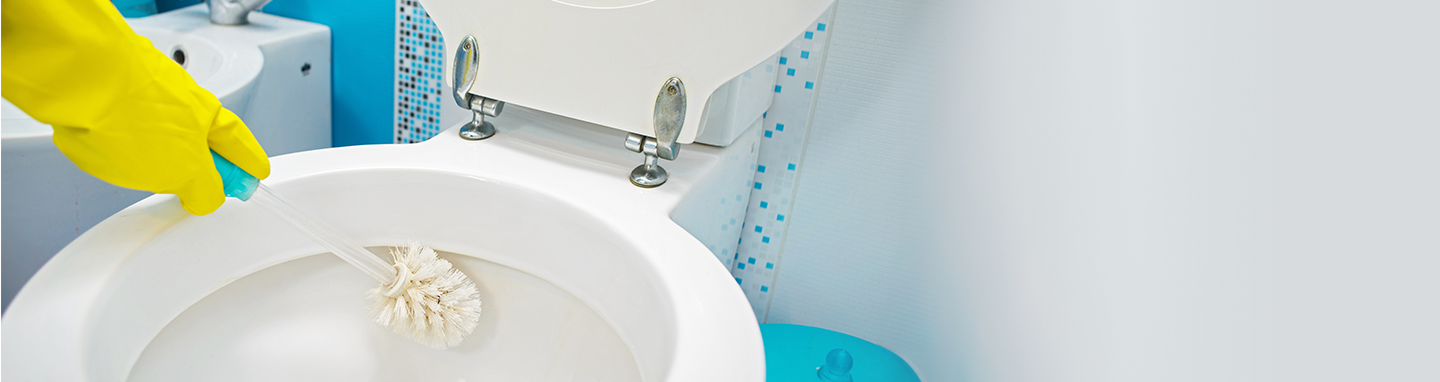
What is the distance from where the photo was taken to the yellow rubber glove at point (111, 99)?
356 millimetres

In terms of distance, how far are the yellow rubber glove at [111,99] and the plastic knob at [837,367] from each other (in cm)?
61

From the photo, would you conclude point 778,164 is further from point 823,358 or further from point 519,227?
point 519,227

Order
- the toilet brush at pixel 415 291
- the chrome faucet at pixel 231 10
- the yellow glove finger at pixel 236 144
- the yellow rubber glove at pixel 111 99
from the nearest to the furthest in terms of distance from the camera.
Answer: the yellow rubber glove at pixel 111 99 < the yellow glove finger at pixel 236 144 < the toilet brush at pixel 415 291 < the chrome faucet at pixel 231 10

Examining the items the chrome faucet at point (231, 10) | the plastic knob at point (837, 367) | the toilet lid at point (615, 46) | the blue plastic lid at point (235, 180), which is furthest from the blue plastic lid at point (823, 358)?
the chrome faucet at point (231, 10)

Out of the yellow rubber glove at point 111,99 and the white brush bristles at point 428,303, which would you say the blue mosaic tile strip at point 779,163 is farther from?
the yellow rubber glove at point 111,99

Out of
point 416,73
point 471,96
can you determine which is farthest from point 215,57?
point 471,96

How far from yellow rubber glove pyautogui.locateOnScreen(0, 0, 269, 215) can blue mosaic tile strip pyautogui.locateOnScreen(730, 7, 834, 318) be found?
0.57m

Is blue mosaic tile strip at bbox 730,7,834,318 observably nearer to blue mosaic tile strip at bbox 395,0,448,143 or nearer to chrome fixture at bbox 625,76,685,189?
chrome fixture at bbox 625,76,685,189

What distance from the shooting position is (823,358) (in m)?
0.92

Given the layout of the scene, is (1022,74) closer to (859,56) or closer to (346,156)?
(859,56)

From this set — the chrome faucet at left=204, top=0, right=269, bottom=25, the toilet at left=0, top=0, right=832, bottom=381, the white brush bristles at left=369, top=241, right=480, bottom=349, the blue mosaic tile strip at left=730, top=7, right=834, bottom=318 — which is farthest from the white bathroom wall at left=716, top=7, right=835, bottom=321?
the chrome faucet at left=204, top=0, right=269, bottom=25

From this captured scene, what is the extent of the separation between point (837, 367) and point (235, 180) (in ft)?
2.01

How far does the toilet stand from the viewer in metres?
0.50

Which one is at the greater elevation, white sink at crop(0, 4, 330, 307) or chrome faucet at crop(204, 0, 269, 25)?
chrome faucet at crop(204, 0, 269, 25)
